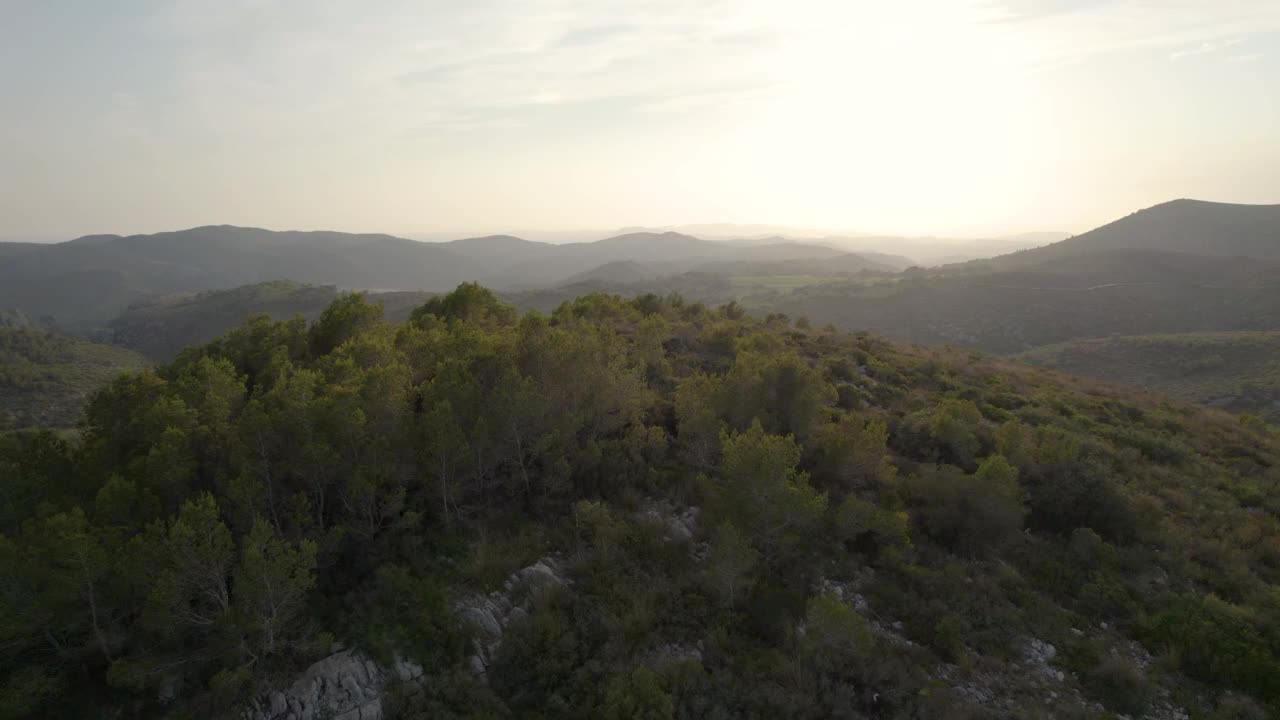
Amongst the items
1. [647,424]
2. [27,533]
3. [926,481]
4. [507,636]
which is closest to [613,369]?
[647,424]

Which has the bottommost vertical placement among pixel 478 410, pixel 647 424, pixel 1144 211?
pixel 647 424

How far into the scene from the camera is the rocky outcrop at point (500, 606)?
1019 centimetres

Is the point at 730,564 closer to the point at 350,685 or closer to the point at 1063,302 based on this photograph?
the point at 350,685

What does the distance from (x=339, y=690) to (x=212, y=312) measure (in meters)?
151

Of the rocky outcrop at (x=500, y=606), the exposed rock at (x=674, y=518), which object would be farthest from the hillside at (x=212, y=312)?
→ the rocky outcrop at (x=500, y=606)

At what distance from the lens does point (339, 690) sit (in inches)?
356

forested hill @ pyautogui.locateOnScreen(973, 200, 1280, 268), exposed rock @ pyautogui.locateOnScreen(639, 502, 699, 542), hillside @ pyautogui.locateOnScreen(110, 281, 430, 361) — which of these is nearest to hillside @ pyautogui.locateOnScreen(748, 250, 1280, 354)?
forested hill @ pyautogui.locateOnScreen(973, 200, 1280, 268)

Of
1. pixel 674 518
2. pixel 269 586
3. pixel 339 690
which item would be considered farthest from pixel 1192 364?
pixel 269 586

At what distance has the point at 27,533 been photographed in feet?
30.4

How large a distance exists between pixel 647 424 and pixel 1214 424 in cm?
2761

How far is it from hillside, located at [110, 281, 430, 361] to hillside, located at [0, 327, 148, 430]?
3326cm

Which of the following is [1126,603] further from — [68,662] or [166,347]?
[166,347]

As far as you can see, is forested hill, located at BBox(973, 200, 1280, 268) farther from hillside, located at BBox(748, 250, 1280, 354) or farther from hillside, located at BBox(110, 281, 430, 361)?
hillside, located at BBox(110, 281, 430, 361)

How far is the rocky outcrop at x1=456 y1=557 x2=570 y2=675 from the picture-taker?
33.4ft
